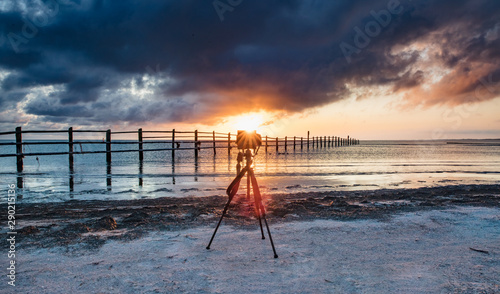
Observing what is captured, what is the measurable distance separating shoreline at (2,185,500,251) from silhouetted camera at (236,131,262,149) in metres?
1.33

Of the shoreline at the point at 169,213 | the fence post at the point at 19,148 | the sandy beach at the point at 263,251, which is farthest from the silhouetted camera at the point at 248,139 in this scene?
the fence post at the point at 19,148

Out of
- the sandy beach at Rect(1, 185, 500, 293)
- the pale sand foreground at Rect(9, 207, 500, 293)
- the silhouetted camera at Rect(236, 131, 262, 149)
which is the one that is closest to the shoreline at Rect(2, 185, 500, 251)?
the sandy beach at Rect(1, 185, 500, 293)

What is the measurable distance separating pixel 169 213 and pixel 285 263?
2525mm

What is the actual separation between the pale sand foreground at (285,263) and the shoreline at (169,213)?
312mm

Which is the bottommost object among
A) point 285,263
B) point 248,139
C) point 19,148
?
point 285,263

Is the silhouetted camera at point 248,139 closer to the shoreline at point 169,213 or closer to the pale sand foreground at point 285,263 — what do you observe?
the pale sand foreground at point 285,263

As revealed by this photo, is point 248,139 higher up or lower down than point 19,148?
higher up

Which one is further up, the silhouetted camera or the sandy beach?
the silhouetted camera

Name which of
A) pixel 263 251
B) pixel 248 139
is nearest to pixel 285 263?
pixel 263 251

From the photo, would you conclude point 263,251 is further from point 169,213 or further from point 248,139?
point 169,213

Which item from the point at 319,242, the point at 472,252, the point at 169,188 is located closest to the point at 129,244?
the point at 319,242

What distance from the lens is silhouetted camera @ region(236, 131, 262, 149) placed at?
3.22 m

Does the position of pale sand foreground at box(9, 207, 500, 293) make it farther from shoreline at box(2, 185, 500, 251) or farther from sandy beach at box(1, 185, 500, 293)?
shoreline at box(2, 185, 500, 251)

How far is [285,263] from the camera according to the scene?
2846 millimetres
